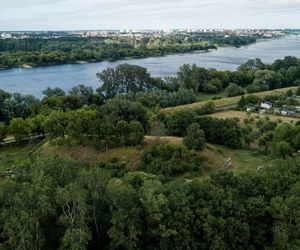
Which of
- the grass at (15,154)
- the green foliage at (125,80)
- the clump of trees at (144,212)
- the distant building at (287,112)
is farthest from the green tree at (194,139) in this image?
the green foliage at (125,80)

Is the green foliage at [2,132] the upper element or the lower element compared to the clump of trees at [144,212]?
lower

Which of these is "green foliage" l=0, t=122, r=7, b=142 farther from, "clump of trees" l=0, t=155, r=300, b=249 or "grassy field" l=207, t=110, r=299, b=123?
"grassy field" l=207, t=110, r=299, b=123

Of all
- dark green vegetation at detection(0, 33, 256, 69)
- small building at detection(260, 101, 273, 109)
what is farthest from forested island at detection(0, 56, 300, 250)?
dark green vegetation at detection(0, 33, 256, 69)

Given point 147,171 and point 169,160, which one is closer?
point 147,171

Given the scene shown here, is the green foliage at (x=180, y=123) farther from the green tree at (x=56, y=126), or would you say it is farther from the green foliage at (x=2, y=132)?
the green foliage at (x=2, y=132)

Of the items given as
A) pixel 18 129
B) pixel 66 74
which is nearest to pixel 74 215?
pixel 18 129

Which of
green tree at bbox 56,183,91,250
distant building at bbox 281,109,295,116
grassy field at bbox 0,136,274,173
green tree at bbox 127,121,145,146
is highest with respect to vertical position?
green tree at bbox 56,183,91,250

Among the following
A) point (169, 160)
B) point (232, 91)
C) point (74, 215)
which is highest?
point (74, 215)

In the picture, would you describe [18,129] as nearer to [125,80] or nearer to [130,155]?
[130,155]
